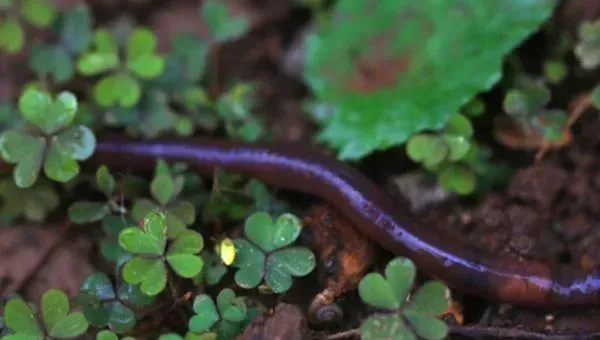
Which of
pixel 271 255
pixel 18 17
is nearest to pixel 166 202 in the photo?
pixel 271 255

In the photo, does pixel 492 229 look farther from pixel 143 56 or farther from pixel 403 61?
pixel 143 56

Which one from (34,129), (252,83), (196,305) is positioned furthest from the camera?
(252,83)

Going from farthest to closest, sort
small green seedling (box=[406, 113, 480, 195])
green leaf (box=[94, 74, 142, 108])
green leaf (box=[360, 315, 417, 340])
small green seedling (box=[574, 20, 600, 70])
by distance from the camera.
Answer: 1. green leaf (box=[94, 74, 142, 108])
2. small green seedling (box=[574, 20, 600, 70])
3. small green seedling (box=[406, 113, 480, 195])
4. green leaf (box=[360, 315, 417, 340])

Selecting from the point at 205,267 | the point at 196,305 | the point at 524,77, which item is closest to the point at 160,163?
the point at 205,267

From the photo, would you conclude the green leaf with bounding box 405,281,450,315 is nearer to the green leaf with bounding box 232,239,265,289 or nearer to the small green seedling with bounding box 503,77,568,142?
the green leaf with bounding box 232,239,265,289

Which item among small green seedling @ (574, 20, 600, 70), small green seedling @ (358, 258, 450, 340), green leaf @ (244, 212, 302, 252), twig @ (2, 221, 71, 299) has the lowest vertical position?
twig @ (2, 221, 71, 299)

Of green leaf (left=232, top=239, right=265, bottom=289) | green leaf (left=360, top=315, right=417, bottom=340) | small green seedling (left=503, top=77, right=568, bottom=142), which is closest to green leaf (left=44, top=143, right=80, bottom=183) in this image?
green leaf (left=232, top=239, right=265, bottom=289)

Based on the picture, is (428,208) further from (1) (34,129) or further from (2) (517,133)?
(1) (34,129)
